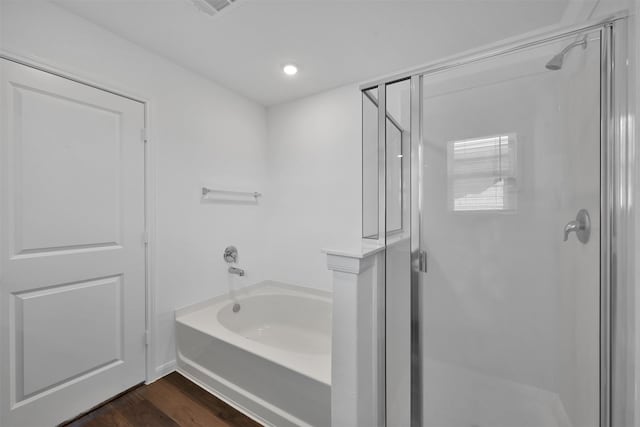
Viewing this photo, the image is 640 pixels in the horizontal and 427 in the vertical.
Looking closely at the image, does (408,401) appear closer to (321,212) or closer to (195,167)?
(321,212)

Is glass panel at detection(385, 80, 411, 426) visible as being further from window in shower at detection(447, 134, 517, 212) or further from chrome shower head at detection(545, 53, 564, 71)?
chrome shower head at detection(545, 53, 564, 71)

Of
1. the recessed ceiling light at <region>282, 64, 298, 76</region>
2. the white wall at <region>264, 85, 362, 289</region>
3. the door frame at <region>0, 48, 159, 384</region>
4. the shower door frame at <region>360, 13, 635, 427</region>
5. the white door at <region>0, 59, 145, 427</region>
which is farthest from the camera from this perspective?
the white wall at <region>264, 85, 362, 289</region>

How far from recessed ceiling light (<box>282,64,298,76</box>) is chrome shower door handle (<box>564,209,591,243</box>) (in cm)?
195

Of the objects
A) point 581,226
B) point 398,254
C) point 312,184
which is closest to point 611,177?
point 581,226

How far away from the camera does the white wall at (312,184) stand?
2.28 meters

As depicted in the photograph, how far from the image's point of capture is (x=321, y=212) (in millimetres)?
2443

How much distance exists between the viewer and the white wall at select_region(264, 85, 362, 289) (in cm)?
228

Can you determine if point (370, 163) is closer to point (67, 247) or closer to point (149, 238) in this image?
point (149, 238)

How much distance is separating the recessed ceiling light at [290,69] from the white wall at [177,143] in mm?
645

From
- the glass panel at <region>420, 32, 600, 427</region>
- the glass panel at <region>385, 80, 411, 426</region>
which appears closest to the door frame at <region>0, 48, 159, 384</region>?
the glass panel at <region>385, 80, 411, 426</region>

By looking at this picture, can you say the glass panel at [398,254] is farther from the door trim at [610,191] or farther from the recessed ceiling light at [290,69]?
the recessed ceiling light at [290,69]

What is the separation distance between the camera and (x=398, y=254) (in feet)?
4.06

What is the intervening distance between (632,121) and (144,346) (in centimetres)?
268

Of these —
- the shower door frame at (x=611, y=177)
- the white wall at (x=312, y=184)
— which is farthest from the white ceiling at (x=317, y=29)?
the shower door frame at (x=611, y=177)
